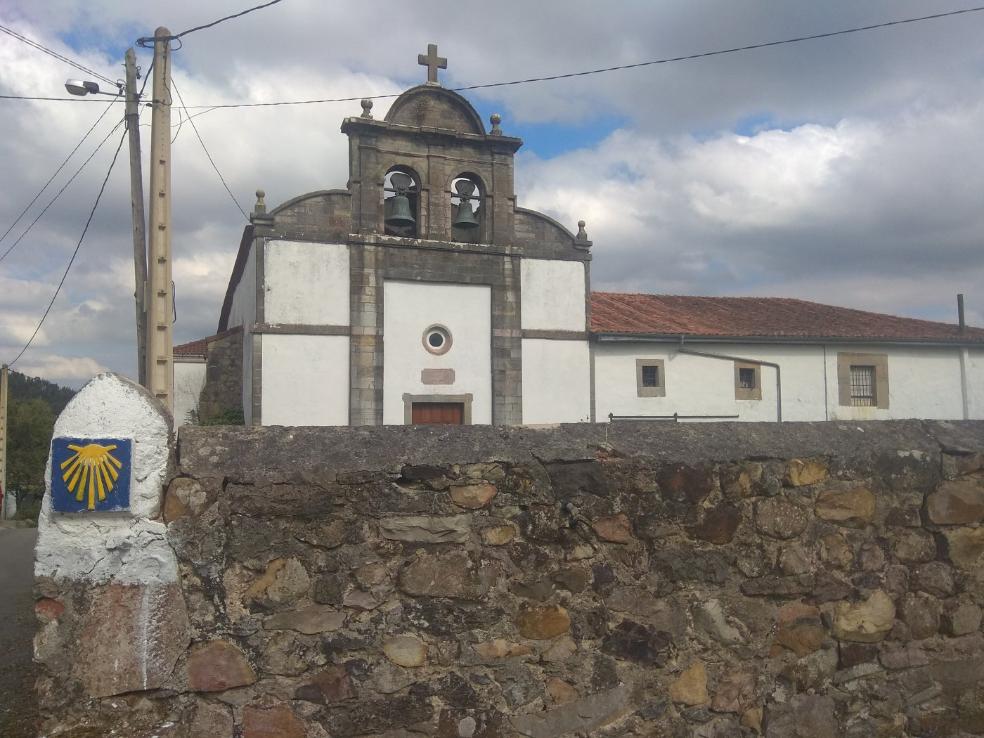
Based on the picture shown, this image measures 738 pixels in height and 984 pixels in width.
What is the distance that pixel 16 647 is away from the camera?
483cm

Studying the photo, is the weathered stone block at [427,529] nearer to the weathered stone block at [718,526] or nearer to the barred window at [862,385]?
the weathered stone block at [718,526]

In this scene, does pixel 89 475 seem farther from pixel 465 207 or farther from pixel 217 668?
pixel 465 207

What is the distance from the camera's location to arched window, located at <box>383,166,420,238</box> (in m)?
14.4

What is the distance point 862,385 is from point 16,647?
17355mm

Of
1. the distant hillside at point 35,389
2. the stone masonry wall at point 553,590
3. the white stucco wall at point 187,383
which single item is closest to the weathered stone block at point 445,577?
the stone masonry wall at point 553,590

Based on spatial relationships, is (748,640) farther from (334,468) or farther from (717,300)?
(717,300)

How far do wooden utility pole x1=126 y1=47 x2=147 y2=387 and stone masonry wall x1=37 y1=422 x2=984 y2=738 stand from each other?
8.78m

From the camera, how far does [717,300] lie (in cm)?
1955

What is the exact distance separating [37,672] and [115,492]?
19.4 inches

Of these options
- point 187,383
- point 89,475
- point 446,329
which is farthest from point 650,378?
point 89,475

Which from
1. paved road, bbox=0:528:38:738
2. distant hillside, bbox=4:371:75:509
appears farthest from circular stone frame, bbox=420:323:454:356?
distant hillside, bbox=4:371:75:509

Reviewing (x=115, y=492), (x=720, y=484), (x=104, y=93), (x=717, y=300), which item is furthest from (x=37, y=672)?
(x=717, y=300)

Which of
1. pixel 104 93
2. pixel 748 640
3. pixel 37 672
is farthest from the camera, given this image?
pixel 104 93

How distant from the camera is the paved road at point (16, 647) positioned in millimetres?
2402
